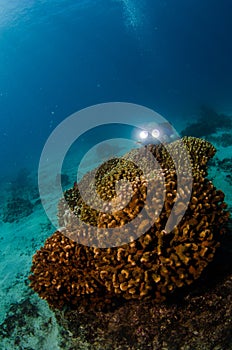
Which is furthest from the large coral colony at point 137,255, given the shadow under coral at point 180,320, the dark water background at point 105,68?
the dark water background at point 105,68

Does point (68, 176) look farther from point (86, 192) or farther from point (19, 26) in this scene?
point (19, 26)

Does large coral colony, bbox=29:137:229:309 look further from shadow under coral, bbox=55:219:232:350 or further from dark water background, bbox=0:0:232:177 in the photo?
dark water background, bbox=0:0:232:177

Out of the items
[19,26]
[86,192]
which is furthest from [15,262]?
[19,26]

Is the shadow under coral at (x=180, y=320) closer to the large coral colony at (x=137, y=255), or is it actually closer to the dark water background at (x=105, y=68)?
the large coral colony at (x=137, y=255)

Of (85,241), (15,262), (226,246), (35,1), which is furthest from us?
(35,1)

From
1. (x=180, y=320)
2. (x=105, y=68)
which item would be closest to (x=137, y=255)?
(x=180, y=320)

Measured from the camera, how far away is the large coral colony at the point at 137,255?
389 cm

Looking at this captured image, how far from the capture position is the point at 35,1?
4459cm

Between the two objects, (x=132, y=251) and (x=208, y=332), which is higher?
(x=132, y=251)

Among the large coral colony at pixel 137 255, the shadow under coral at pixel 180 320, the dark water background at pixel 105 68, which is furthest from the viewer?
the dark water background at pixel 105 68

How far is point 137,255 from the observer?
13.1ft

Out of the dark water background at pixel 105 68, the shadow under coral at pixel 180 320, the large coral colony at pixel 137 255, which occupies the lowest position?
the shadow under coral at pixel 180 320

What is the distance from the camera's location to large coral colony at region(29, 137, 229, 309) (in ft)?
12.8

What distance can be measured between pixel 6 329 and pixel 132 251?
4.90m
